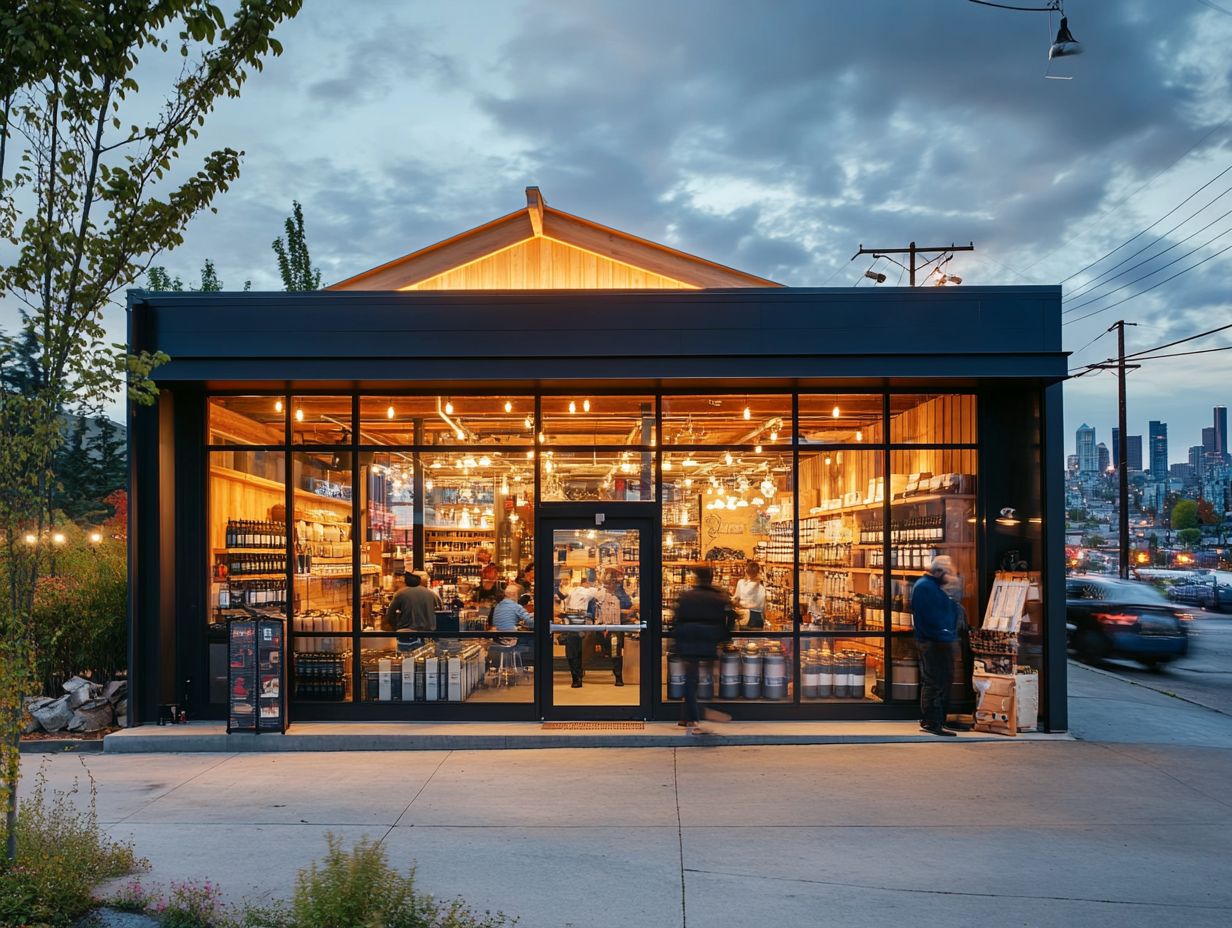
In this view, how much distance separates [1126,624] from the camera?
1627cm

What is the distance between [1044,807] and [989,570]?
3703mm

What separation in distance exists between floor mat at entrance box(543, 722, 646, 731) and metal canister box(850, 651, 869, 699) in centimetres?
241

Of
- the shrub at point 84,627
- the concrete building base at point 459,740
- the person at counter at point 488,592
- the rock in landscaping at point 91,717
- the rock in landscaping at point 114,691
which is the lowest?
the concrete building base at point 459,740

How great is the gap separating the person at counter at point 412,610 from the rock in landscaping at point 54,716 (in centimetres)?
350

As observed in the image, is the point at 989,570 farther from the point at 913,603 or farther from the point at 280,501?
the point at 280,501

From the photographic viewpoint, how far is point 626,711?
10773 mm

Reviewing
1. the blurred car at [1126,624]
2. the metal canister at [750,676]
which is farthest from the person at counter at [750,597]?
the blurred car at [1126,624]

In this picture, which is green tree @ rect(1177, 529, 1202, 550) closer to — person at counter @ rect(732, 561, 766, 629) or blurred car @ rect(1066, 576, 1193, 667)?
blurred car @ rect(1066, 576, 1193, 667)

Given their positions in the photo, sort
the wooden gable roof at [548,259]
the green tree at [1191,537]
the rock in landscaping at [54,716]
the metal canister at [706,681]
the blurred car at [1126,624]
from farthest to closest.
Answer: the green tree at [1191,537] → the blurred car at [1126,624] → the wooden gable roof at [548,259] → the metal canister at [706,681] → the rock in landscaping at [54,716]

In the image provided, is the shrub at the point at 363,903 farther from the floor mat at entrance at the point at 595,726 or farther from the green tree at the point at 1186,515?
the green tree at the point at 1186,515

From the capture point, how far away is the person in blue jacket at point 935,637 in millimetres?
10102

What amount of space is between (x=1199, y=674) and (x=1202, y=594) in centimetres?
1870

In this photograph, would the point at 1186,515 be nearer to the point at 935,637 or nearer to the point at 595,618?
the point at 935,637

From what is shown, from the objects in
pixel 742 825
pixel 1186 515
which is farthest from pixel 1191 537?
pixel 742 825
